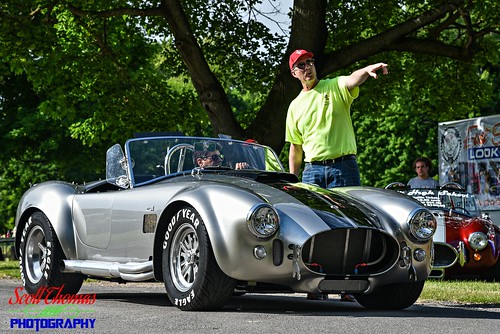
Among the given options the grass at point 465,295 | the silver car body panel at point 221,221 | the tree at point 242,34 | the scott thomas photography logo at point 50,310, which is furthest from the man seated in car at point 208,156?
the tree at point 242,34

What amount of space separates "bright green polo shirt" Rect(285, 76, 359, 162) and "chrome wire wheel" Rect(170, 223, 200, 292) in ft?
6.22

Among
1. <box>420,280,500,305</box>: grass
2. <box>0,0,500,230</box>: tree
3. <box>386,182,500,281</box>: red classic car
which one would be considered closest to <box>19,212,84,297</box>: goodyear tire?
<box>420,280,500,305</box>: grass

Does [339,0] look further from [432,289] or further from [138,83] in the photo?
[432,289]

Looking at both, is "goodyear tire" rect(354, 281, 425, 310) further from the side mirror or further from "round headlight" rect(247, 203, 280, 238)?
the side mirror

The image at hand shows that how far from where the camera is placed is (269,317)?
6449mm

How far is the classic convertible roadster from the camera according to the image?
6.63 m

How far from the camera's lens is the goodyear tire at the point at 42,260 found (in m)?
8.66

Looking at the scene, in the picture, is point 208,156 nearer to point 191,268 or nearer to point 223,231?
point 191,268

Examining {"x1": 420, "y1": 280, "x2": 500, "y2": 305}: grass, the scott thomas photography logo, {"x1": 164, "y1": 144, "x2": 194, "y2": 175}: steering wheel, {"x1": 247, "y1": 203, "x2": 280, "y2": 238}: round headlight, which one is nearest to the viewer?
the scott thomas photography logo

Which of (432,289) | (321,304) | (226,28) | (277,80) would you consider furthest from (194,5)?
(321,304)

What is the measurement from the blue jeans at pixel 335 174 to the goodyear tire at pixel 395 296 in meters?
1.13

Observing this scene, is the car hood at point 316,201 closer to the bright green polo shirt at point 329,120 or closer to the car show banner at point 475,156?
the bright green polo shirt at point 329,120

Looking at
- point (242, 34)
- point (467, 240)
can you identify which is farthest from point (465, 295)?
point (242, 34)

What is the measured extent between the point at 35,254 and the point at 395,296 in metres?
3.40
